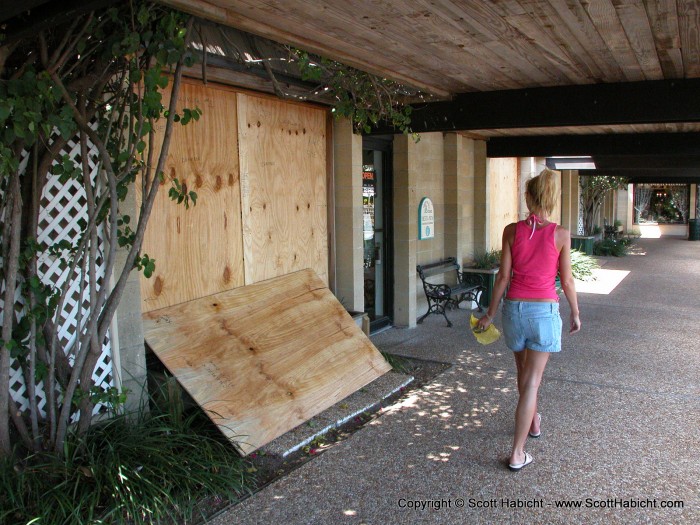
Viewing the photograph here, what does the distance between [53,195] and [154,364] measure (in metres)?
1.51

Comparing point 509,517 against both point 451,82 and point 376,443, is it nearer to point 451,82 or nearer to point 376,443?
point 376,443

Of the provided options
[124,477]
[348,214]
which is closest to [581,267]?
[348,214]

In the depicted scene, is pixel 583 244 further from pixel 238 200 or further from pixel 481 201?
pixel 238 200

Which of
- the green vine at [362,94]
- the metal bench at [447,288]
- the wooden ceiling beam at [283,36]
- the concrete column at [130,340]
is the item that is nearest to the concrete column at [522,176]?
the metal bench at [447,288]

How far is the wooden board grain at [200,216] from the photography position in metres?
4.77

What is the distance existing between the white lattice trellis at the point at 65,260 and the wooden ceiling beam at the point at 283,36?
1242 mm

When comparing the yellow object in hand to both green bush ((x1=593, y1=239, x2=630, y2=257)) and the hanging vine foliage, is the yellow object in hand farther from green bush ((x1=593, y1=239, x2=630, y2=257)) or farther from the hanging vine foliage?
green bush ((x1=593, y1=239, x2=630, y2=257))

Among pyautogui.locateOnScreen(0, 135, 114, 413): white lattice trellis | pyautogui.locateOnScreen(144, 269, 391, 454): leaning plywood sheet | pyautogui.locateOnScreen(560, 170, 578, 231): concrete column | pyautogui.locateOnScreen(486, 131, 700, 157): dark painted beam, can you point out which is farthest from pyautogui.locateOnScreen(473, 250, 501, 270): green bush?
pyautogui.locateOnScreen(560, 170, 578, 231): concrete column

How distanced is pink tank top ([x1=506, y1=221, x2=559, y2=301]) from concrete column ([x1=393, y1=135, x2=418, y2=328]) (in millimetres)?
3972

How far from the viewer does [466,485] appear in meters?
3.69

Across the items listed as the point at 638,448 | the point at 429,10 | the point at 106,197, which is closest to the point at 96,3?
the point at 106,197

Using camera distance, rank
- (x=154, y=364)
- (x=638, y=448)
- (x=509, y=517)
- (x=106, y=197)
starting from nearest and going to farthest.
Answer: (x=509, y=517)
(x=106, y=197)
(x=638, y=448)
(x=154, y=364)

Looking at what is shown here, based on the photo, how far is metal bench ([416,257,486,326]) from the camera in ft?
27.1

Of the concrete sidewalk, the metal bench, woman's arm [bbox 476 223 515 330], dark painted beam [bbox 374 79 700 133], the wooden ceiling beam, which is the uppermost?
the wooden ceiling beam
